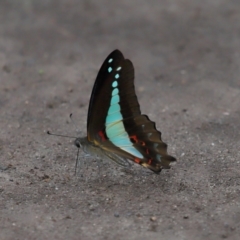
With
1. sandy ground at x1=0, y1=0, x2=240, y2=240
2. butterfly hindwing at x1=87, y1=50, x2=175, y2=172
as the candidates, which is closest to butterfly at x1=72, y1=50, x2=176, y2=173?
butterfly hindwing at x1=87, y1=50, x2=175, y2=172

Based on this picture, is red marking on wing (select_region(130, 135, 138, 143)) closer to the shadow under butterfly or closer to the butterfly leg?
the shadow under butterfly

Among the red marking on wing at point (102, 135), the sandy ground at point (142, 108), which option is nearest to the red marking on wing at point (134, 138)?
the red marking on wing at point (102, 135)

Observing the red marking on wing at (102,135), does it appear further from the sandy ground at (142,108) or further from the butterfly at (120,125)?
the sandy ground at (142,108)

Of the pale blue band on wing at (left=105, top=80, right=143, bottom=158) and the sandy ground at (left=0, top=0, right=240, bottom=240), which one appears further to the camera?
the pale blue band on wing at (left=105, top=80, right=143, bottom=158)

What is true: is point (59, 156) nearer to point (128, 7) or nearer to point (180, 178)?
point (180, 178)

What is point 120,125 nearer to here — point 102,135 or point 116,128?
point 116,128

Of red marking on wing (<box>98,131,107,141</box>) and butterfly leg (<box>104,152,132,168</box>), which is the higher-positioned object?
red marking on wing (<box>98,131,107,141</box>)
